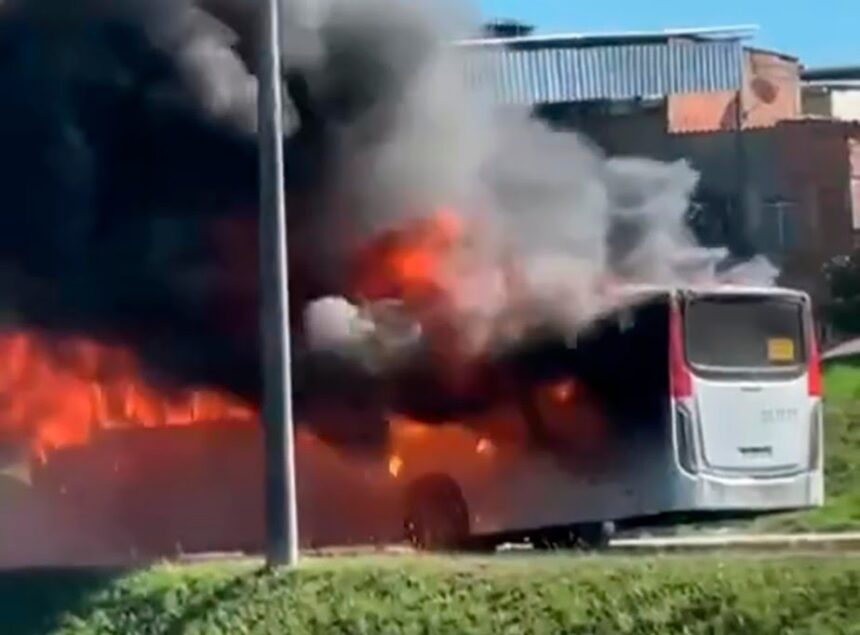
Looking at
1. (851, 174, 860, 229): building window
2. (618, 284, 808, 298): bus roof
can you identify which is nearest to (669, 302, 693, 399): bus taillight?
(618, 284, 808, 298): bus roof

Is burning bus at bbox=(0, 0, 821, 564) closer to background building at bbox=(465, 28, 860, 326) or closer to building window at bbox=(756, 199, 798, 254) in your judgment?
background building at bbox=(465, 28, 860, 326)

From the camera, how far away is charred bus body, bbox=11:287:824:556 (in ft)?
68.9

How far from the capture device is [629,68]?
4112 cm

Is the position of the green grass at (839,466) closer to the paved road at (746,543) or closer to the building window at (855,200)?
the paved road at (746,543)

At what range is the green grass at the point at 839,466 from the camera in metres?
27.9

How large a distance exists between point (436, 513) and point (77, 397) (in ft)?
11.6

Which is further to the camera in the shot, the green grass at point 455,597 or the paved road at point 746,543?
the paved road at point 746,543

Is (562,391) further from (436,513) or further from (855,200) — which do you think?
(855,200)

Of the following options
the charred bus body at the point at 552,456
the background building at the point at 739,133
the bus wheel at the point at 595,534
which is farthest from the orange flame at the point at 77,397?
the background building at the point at 739,133

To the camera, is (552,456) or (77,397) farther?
(77,397)

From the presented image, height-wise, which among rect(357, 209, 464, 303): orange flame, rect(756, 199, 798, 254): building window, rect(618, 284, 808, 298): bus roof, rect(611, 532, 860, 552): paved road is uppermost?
rect(756, 199, 798, 254): building window

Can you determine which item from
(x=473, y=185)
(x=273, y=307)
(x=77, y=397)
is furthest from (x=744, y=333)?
(x=273, y=307)

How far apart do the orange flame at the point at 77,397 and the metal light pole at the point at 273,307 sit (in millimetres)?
5267

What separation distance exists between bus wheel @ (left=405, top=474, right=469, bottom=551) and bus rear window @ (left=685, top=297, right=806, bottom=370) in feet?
8.33
